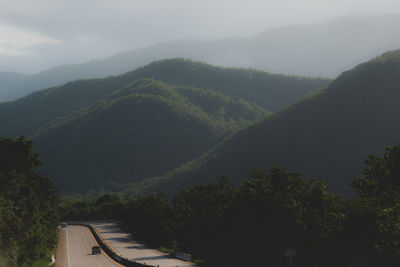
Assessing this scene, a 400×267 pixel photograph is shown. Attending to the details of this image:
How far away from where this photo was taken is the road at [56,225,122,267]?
2151 inches

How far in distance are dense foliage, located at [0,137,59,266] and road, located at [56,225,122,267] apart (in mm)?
4278

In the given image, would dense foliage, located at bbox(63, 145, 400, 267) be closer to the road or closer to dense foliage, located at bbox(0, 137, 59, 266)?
the road

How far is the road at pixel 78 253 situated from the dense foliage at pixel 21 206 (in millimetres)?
4278

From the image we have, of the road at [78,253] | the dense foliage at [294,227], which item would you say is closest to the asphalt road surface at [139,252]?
the road at [78,253]

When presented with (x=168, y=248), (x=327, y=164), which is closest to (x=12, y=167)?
(x=168, y=248)

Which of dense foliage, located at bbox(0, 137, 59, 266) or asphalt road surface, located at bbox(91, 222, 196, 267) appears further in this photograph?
asphalt road surface, located at bbox(91, 222, 196, 267)

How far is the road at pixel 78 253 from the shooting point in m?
54.6

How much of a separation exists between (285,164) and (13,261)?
166 meters

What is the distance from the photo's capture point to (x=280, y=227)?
4569 cm

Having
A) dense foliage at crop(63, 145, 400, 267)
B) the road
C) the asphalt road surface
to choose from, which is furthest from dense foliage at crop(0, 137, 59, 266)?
dense foliage at crop(63, 145, 400, 267)

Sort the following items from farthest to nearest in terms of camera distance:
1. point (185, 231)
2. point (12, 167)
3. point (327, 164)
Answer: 1. point (327, 164)
2. point (185, 231)
3. point (12, 167)

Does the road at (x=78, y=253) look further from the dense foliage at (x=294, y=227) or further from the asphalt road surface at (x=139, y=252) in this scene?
the dense foliage at (x=294, y=227)

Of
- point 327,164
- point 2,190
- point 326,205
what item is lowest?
point 327,164

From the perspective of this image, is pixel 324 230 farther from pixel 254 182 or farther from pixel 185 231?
pixel 185 231
